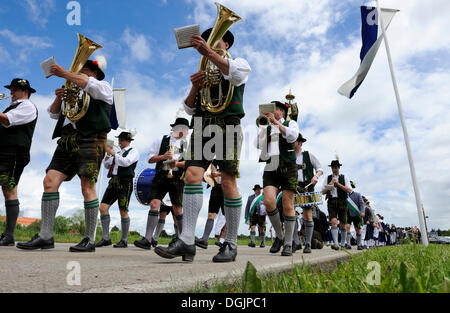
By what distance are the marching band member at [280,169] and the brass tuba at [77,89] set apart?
262 cm

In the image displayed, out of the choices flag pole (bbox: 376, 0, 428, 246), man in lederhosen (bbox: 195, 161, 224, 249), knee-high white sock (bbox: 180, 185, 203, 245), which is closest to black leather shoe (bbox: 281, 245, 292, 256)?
knee-high white sock (bbox: 180, 185, 203, 245)

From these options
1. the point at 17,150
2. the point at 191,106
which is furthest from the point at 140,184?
the point at 191,106

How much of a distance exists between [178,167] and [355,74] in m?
7.16

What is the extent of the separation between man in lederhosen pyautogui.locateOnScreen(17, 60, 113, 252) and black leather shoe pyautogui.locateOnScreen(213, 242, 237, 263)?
1.87m

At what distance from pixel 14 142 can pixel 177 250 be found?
3543mm

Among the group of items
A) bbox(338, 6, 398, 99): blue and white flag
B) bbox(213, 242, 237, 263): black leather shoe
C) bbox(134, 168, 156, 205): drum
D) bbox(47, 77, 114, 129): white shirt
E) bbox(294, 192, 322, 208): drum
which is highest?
bbox(338, 6, 398, 99): blue and white flag

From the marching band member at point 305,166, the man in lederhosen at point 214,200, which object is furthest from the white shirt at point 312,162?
the man in lederhosen at point 214,200

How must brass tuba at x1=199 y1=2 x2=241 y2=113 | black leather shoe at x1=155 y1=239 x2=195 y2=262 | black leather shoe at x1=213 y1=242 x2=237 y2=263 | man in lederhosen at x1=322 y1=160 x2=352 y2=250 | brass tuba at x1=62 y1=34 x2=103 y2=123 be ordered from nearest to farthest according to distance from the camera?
black leather shoe at x1=155 y1=239 x2=195 y2=262 → black leather shoe at x1=213 y1=242 x2=237 y2=263 → brass tuba at x1=199 y1=2 x2=241 y2=113 → brass tuba at x1=62 y1=34 x2=103 y2=123 → man in lederhosen at x1=322 y1=160 x2=352 y2=250

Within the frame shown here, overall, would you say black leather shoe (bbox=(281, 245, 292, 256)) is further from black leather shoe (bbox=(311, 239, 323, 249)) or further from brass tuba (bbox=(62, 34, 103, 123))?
black leather shoe (bbox=(311, 239, 323, 249))

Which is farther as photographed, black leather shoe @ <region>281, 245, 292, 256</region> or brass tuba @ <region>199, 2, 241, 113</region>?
black leather shoe @ <region>281, 245, 292, 256</region>

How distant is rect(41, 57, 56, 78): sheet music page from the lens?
4.11 meters

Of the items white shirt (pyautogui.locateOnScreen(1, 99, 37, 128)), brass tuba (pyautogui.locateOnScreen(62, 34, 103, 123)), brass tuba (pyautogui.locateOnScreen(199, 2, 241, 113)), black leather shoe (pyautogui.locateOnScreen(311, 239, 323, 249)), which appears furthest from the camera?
black leather shoe (pyautogui.locateOnScreen(311, 239, 323, 249))
